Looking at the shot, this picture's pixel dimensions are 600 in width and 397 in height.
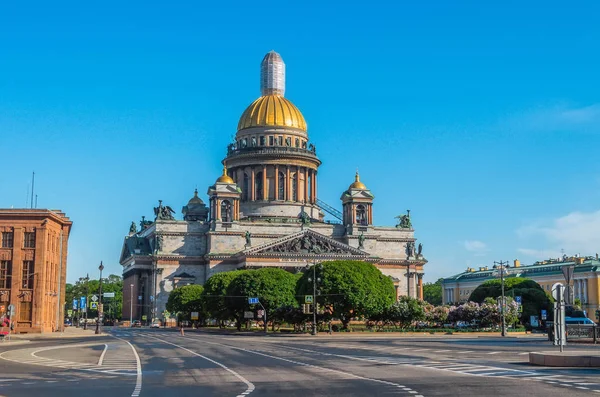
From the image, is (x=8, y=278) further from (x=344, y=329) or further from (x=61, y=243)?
(x=344, y=329)

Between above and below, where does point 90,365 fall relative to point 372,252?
below

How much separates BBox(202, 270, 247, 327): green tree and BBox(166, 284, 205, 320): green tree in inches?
157

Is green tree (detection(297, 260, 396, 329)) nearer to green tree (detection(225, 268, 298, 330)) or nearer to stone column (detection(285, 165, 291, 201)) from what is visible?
green tree (detection(225, 268, 298, 330))

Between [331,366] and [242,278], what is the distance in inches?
2989

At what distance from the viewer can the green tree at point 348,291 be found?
102312 mm

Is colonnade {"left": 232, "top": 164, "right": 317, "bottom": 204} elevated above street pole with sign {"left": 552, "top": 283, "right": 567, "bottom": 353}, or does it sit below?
above

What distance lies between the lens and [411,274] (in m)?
155

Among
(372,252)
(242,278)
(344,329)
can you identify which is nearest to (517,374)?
(344,329)

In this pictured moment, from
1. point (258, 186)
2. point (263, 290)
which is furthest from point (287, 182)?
point (263, 290)

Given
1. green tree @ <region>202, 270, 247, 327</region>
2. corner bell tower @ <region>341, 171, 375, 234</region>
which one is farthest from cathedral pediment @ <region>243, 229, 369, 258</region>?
green tree @ <region>202, 270, 247, 327</region>

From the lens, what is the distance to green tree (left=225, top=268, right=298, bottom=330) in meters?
107

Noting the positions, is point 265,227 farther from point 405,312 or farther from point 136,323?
point 405,312

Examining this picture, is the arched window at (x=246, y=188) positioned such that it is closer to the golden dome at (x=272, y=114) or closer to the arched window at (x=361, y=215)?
the golden dome at (x=272, y=114)

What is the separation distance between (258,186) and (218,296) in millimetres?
45742
